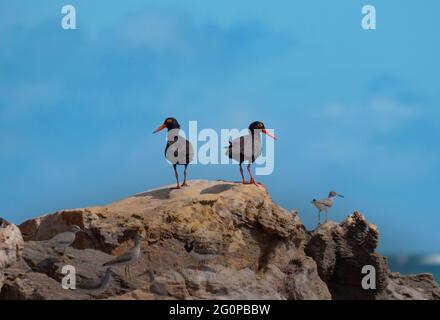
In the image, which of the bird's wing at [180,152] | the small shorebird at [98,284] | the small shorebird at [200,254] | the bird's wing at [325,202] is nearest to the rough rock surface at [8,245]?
the small shorebird at [98,284]

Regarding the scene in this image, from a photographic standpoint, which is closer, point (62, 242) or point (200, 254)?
point (62, 242)

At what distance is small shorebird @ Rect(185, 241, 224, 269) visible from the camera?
14445 millimetres

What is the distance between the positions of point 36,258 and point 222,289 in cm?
375

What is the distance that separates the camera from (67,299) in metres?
11.7

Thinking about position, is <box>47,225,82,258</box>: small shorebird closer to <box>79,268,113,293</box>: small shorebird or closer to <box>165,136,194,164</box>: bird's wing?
<box>79,268,113,293</box>: small shorebird

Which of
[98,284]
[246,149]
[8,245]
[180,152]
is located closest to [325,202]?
[246,149]

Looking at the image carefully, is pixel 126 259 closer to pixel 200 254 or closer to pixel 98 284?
pixel 98 284

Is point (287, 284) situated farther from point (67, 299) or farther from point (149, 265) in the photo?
point (67, 299)

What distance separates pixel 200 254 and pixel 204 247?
423 millimetres

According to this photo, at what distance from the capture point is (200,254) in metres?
14.5

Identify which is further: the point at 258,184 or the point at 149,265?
the point at 258,184

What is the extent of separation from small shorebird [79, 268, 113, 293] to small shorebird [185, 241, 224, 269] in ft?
7.66
